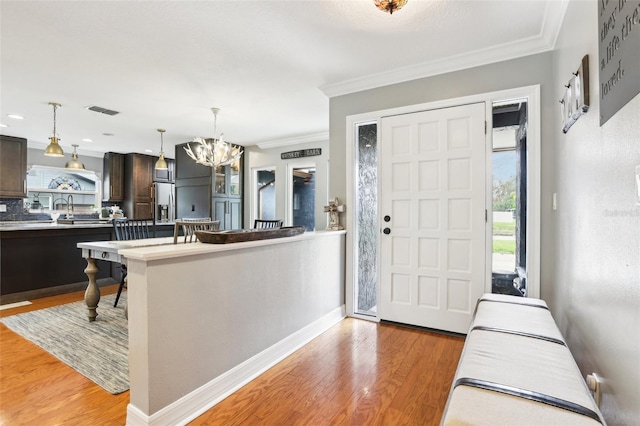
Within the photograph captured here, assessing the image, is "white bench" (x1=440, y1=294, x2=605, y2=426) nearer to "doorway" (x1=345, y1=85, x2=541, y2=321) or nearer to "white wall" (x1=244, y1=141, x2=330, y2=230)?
"doorway" (x1=345, y1=85, x2=541, y2=321)

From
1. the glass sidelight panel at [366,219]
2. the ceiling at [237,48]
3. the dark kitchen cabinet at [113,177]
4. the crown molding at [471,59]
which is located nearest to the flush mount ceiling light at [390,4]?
the ceiling at [237,48]

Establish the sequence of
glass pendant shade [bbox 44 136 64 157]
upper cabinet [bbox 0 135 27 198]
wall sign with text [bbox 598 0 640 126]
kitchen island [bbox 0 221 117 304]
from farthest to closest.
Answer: upper cabinet [bbox 0 135 27 198] < glass pendant shade [bbox 44 136 64 157] < kitchen island [bbox 0 221 117 304] < wall sign with text [bbox 598 0 640 126]

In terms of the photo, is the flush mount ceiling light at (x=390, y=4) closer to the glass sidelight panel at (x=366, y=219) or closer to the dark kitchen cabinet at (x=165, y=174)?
the glass sidelight panel at (x=366, y=219)

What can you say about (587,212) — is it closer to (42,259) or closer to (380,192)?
(380,192)

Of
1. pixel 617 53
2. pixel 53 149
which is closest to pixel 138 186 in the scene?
pixel 53 149

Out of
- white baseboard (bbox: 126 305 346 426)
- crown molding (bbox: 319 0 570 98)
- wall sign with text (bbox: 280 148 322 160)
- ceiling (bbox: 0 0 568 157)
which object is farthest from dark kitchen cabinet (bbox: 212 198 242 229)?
white baseboard (bbox: 126 305 346 426)

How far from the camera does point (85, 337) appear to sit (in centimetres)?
285

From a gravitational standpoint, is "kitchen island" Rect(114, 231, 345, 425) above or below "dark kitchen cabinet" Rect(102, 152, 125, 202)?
below

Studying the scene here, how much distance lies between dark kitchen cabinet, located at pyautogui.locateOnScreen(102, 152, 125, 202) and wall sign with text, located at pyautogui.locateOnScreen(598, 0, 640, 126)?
8.52 m

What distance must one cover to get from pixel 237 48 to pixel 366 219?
2.04m

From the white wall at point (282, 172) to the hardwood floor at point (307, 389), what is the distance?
8.89ft

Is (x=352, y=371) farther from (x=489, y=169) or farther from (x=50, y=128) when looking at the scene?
(x=50, y=128)

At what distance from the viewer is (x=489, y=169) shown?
2711mm

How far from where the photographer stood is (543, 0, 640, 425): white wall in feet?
3.30
